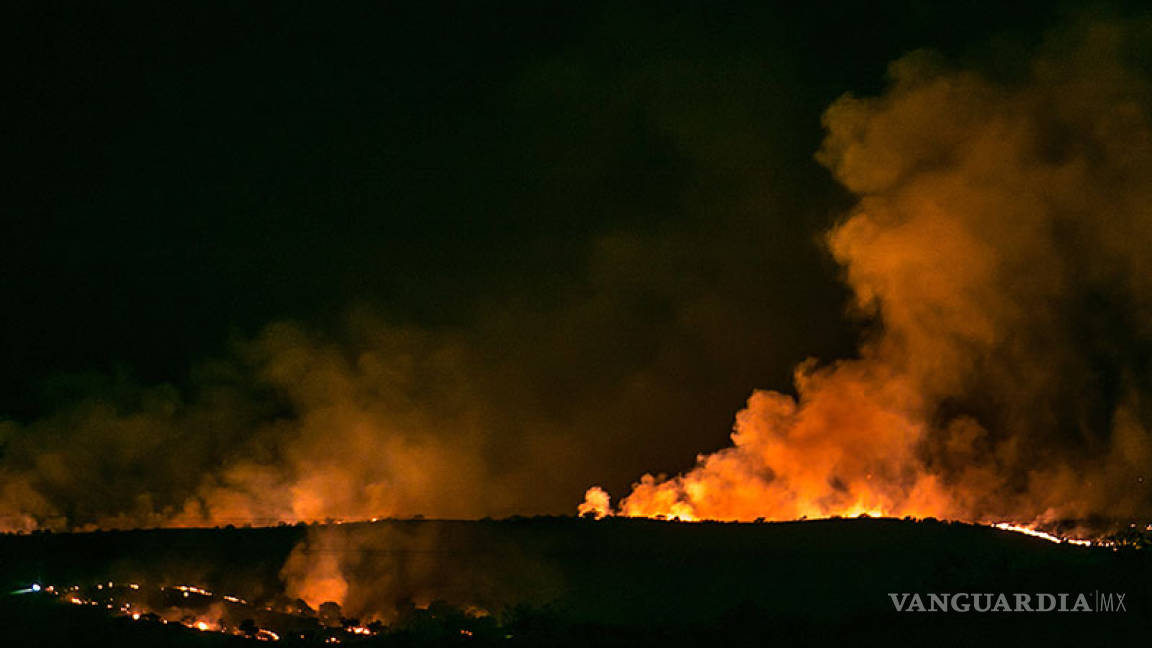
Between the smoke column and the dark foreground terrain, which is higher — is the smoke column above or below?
above

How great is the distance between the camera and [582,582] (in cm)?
A: 1294

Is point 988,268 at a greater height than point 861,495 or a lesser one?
greater

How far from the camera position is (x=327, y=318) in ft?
64.8

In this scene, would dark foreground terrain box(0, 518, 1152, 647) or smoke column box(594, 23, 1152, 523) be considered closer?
dark foreground terrain box(0, 518, 1152, 647)

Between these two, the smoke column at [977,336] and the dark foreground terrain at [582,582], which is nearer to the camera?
the dark foreground terrain at [582,582]

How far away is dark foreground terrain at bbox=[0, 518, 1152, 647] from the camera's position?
9672 millimetres

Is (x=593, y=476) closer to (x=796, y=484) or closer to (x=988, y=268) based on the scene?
(x=796, y=484)

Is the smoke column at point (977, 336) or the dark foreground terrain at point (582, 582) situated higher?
the smoke column at point (977, 336)

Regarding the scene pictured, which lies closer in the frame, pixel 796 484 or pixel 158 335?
pixel 796 484

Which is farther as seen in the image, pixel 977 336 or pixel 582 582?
pixel 977 336

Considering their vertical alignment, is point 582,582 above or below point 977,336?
below

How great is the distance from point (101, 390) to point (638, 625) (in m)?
13.9

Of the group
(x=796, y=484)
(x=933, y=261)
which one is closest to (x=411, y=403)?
(x=796, y=484)

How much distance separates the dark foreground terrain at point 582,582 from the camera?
9672mm
